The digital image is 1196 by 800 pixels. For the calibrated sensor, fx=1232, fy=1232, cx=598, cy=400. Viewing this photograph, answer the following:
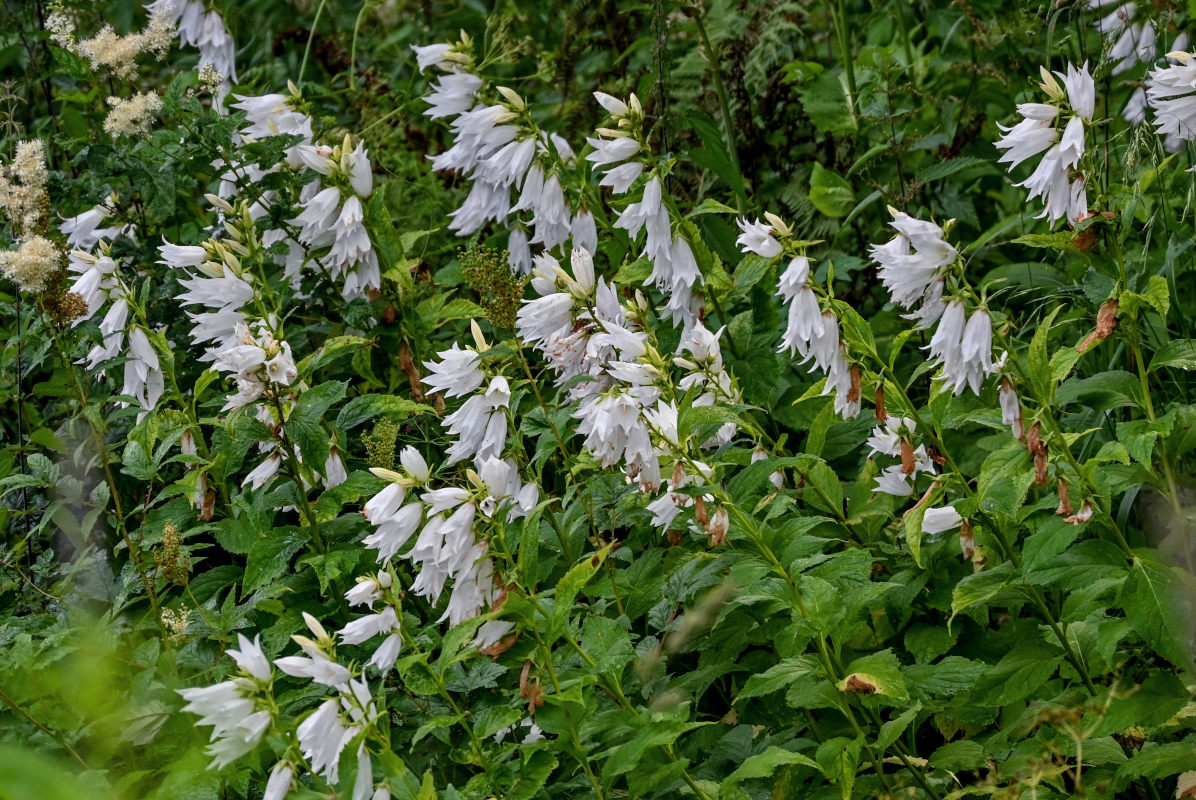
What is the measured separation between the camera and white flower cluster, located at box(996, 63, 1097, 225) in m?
2.28

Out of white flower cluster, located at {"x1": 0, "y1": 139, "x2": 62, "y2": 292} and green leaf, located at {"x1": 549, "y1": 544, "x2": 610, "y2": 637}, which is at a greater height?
white flower cluster, located at {"x1": 0, "y1": 139, "x2": 62, "y2": 292}

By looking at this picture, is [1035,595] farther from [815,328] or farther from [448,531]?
[448,531]

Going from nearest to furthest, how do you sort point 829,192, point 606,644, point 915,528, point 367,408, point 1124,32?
1. point 606,644
2. point 915,528
3. point 367,408
4. point 829,192
5. point 1124,32

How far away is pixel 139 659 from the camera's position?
2.64 meters

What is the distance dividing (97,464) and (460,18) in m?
3.07

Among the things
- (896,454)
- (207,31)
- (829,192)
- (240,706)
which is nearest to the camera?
(240,706)

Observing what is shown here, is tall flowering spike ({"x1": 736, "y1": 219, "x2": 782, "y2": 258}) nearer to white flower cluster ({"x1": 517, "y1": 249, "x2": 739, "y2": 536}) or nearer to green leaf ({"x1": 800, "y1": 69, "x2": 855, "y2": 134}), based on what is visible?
white flower cluster ({"x1": 517, "y1": 249, "x2": 739, "y2": 536})

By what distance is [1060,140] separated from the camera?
7.73 feet

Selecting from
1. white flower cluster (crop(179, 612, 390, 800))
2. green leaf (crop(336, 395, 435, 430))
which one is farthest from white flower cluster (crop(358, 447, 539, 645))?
green leaf (crop(336, 395, 435, 430))

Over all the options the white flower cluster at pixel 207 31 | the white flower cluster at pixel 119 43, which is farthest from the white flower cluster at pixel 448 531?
the white flower cluster at pixel 207 31

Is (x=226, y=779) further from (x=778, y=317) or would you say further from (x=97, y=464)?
(x=778, y=317)

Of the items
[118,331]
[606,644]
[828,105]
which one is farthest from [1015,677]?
[828,105]

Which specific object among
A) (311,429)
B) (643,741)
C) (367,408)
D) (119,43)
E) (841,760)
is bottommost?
(841,760)

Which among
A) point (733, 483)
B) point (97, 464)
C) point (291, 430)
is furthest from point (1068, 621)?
point (97, 464)
